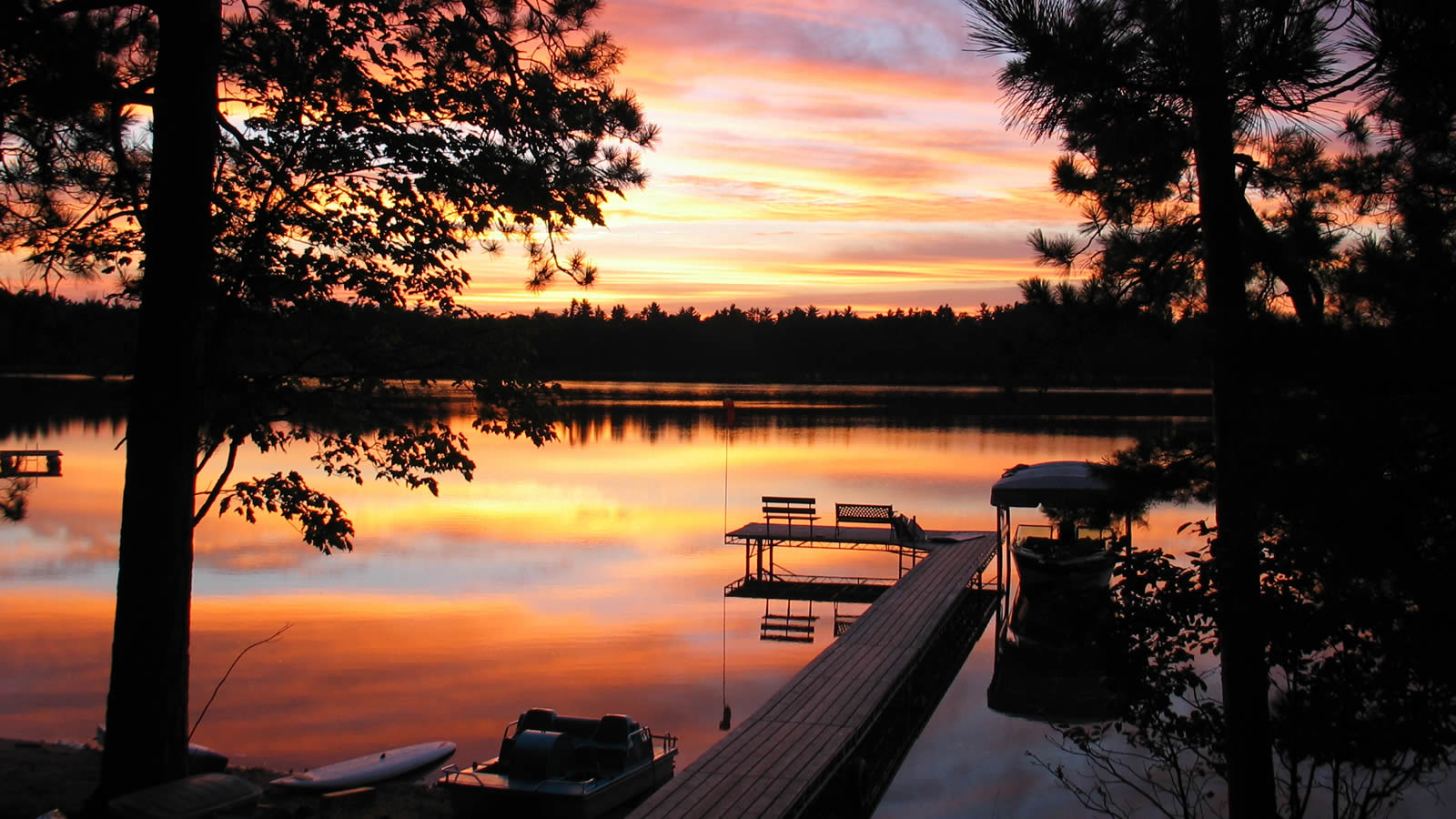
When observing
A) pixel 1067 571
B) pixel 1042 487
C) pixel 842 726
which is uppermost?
pixel 1042 487

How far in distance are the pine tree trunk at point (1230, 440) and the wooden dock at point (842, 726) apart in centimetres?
352

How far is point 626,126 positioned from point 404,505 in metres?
25.4

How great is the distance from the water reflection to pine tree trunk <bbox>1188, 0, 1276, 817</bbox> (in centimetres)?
496

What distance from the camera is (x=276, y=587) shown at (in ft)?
61.9

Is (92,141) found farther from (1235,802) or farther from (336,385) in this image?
(1235,802)

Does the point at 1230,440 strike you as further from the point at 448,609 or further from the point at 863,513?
the point at 863,513

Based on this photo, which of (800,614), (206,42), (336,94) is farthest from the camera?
(800,614)

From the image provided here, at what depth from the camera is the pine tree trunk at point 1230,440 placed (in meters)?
4.51

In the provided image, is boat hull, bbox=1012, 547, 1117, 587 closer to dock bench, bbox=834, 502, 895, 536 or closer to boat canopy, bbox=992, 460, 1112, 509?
boat canopy, bbox=992, 460, 1112, 509

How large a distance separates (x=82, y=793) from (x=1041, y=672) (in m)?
11.6

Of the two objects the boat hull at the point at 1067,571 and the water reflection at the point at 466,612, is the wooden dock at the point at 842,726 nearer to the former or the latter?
the water reflection at the point at 466,612

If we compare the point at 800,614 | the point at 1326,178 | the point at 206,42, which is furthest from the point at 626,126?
the point at 800,614

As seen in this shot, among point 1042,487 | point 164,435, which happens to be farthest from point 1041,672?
point 164,435

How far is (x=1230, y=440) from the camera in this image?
15.8ft
